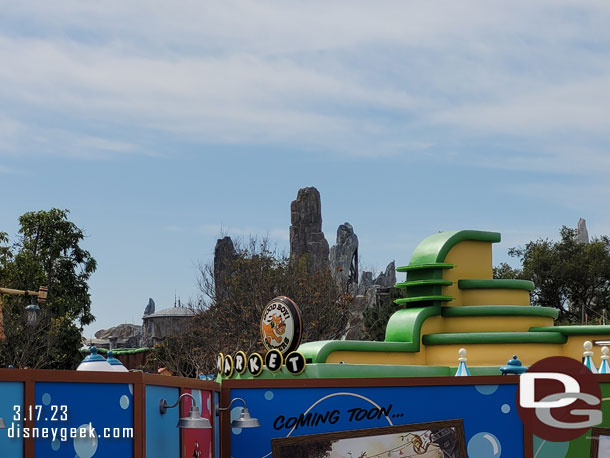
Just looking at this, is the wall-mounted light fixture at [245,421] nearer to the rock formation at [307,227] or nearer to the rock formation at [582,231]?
the rock formation at [307,227]

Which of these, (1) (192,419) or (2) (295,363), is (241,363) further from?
(1) (192,419)

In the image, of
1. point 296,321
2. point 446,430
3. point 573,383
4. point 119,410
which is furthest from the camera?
point 296,321

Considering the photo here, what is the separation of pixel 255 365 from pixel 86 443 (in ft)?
27.9

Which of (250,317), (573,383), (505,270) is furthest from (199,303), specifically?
(573,383)

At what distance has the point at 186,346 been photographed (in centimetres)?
5662

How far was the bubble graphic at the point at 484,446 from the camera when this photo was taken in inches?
555

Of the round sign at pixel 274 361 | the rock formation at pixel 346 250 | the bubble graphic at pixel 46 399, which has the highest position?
the rock formation at pixel 346 250

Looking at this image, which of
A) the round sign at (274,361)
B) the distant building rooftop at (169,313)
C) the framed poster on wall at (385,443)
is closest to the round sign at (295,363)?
the round sign at (274,361)

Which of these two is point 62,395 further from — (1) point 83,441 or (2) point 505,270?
(2) point 505,270

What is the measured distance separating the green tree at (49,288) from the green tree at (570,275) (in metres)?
33.2

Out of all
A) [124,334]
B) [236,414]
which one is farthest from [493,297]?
[124,334]

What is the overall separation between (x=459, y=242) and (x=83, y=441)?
13943 mm

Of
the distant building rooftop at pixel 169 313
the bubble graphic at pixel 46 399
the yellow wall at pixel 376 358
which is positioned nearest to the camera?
the bubble graphic at pixel 46 399

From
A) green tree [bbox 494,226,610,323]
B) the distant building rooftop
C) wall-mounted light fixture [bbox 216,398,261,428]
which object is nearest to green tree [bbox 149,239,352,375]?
green tree [bbox 494,226,610,323]
